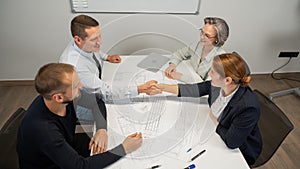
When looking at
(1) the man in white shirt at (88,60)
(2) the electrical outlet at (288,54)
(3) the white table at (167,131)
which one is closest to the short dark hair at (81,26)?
(1) the man in white shirt at (88,60)

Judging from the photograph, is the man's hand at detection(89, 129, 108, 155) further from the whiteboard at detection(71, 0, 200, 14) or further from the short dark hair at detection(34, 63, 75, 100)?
the whiteboard at detection(71, 0, 200, 14)

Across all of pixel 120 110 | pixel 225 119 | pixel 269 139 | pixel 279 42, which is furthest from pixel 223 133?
pixel 279 42

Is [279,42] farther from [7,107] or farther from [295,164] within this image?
[7,107]

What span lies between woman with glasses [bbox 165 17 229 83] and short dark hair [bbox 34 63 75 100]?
0.73m

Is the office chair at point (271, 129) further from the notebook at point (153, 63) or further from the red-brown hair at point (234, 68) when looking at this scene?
the notebook at point (153, 63)

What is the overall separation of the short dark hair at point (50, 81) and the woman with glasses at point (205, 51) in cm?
73

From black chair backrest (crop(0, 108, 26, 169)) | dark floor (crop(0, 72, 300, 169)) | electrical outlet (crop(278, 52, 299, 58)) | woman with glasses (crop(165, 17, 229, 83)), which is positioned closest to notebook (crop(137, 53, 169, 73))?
woman with glasses (crop(165, 17, 229, 83))

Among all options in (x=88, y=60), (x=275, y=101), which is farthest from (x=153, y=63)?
(x=275, y=101)

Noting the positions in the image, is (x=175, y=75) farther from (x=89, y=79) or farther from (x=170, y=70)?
(x=89, y=79)

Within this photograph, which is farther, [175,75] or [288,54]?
[288,54]

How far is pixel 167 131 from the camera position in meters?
1.16

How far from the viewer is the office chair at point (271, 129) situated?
1286 mm

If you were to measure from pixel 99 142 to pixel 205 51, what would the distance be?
0.95m

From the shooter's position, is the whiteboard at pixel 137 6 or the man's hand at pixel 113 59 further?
the whiteboard at pixel 137 6
